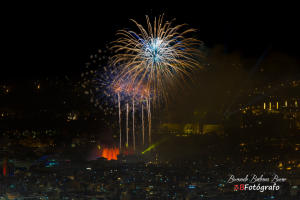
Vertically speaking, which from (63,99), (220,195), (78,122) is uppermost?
(63,99)

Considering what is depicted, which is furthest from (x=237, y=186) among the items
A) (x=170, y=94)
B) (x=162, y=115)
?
(x=170, y=94)

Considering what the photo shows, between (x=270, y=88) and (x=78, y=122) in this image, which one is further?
(x=270, y=88)

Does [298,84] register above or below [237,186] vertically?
above

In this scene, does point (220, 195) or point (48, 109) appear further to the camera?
point (48, 109)

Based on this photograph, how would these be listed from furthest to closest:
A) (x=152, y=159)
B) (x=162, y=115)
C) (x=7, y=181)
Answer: (x=162, y=115) < (x=152, y=159) < (x=7, y=181)

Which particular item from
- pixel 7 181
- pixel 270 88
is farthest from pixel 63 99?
pixel 7 181

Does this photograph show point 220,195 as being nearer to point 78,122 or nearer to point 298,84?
point 78,122

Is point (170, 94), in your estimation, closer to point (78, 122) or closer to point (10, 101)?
point (78, 122)

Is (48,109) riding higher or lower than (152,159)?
higher

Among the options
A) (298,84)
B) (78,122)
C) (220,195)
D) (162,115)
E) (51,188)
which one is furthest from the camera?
(298,84)
